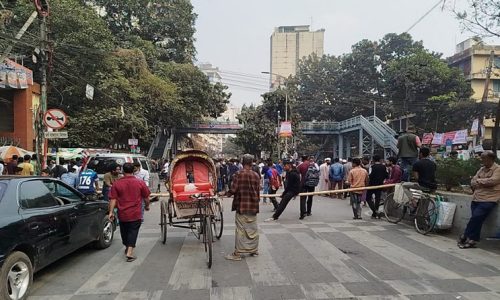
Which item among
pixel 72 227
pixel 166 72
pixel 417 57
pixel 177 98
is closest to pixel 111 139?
pixel 177 98

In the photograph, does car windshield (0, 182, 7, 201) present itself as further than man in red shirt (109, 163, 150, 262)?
No

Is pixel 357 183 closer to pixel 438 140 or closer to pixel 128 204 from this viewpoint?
pixel 128 204

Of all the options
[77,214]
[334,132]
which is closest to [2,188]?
[77,214]

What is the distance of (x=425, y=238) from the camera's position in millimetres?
9211

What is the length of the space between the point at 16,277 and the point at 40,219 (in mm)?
860

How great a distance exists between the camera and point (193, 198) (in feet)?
26.6

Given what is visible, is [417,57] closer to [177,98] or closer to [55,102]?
[177,98]

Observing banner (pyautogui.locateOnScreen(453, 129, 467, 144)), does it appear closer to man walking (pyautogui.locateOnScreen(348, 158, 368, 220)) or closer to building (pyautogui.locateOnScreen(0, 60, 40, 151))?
man walking (pyautogui.locateOnScreen(348, 158, 368, 220))

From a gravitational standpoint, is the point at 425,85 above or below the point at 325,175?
above

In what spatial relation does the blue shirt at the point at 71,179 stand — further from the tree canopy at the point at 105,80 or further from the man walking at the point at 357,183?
the tree canopy at the point at 105,80

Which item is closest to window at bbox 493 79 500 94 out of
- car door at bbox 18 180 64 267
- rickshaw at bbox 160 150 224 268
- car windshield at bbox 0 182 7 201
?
rickshaw at bbox 160 150 224 268

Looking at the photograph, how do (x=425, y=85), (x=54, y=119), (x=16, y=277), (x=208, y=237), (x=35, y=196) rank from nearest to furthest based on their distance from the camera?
(x=16, y=277) < (x=35, y=196) < (x=208, y=237) < (x=54, y=119) < (x=425, y=85)

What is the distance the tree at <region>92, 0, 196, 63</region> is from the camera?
1843 inches

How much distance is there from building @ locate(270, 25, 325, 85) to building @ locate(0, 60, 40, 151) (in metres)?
81.6
